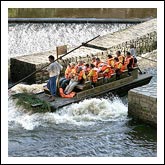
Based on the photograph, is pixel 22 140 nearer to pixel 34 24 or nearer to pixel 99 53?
pixel 99 53

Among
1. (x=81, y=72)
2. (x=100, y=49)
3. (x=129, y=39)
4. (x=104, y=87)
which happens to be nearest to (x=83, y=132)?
(x=81, y=72)

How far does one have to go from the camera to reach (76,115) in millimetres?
12672

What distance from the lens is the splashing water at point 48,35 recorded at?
19.9m

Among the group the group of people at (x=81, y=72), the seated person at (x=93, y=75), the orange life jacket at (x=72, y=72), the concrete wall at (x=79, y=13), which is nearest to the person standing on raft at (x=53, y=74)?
the group of people at (x=81, y=72)

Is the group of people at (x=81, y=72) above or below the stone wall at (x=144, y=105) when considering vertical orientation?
above

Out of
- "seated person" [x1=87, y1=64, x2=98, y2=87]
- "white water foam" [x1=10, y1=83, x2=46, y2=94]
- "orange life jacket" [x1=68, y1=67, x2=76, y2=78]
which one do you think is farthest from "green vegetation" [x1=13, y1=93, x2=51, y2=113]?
"seated person" [x1=87, y1=64, x2=98, y2=87]

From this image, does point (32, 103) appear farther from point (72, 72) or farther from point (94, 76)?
point (94, 76)

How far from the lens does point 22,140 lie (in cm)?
1128

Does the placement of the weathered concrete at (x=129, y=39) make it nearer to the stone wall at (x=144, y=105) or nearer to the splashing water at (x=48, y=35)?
the splashing water at (x=48, y=35)

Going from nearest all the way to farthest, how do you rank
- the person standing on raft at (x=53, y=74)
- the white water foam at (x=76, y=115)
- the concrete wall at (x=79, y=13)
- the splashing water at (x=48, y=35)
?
the white water foam at (x=76, y=115) < the person standing on raft at (x=53, y=74) < the splashing water at (x=48, y=35) < the concrete wall at (x=79, y=13)

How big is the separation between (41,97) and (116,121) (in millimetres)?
2259

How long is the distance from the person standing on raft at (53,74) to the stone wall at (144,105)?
201cm

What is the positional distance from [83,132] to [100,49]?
621cm

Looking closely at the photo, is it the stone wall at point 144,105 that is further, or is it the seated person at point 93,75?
the seated person at point 93,75
